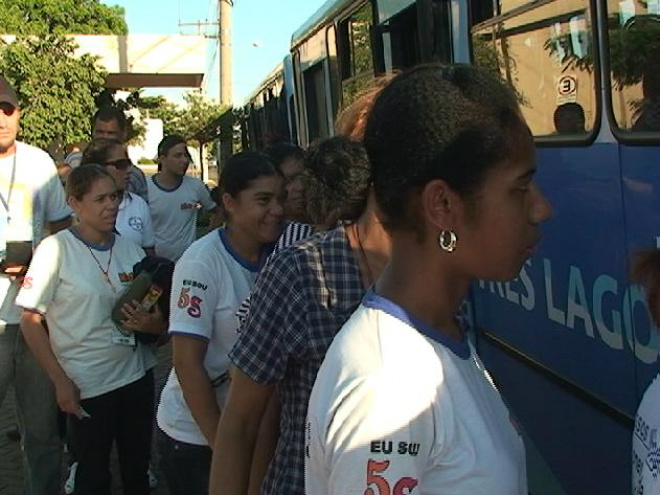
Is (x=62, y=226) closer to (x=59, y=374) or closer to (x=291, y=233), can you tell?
(x=59, y=374)

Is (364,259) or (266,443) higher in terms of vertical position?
(364,259)

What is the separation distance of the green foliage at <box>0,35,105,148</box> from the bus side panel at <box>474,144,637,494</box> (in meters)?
15.6

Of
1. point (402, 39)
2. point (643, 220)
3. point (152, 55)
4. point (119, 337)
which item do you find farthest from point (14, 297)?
point (152, 55)

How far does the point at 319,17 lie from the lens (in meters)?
7.25

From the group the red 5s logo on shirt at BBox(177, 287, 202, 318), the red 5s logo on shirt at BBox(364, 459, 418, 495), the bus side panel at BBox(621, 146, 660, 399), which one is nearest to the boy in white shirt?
the red 5s logo on shirt at BBox(177, 287, 202, 318)

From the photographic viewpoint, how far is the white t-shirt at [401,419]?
1.18 meters

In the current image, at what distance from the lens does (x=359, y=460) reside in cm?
118

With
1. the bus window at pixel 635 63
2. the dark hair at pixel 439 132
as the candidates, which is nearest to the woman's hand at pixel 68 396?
the bus window at pixel 635 63

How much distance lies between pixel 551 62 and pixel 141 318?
196 cm

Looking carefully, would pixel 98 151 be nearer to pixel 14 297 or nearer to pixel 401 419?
pixel 14 297

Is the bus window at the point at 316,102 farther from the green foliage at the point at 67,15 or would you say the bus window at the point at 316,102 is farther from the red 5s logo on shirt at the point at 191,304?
the green foliage at the point at 67,15

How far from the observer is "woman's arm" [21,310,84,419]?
3.65 metres

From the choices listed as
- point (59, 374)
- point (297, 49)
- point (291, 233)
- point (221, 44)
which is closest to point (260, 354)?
point (291, 233)

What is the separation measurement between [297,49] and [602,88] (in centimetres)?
632
